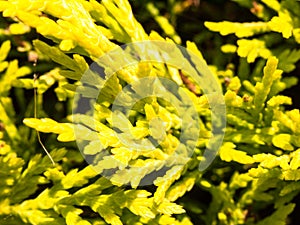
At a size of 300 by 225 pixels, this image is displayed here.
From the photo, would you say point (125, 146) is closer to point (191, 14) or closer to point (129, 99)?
point (129, 99)

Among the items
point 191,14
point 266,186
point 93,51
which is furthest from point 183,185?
point 191,14

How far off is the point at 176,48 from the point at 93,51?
340 mm

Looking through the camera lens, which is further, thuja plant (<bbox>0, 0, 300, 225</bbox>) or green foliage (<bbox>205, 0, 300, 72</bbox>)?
green foliage (<bbox>205, 0, 300, 72</bbox>)

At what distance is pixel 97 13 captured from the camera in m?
1.85

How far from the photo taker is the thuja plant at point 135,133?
5.55 feet

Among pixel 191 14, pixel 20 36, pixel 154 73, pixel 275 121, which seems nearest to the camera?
pixel 154 73

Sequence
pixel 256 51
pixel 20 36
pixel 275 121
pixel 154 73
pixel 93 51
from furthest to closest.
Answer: pixel 20 36
pixel 256 51
pixel 275 121
pixel 154 73
pixel 93 51

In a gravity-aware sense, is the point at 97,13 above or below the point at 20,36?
above

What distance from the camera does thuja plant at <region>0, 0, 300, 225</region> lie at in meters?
1.69

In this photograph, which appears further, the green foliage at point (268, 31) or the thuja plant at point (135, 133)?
the green foliage at point (268, 31)

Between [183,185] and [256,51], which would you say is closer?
[183,185]

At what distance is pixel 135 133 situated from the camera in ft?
5.56

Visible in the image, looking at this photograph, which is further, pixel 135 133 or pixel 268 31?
pixel 268 31

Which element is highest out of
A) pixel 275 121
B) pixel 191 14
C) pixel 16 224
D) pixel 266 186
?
pixel 191 14
